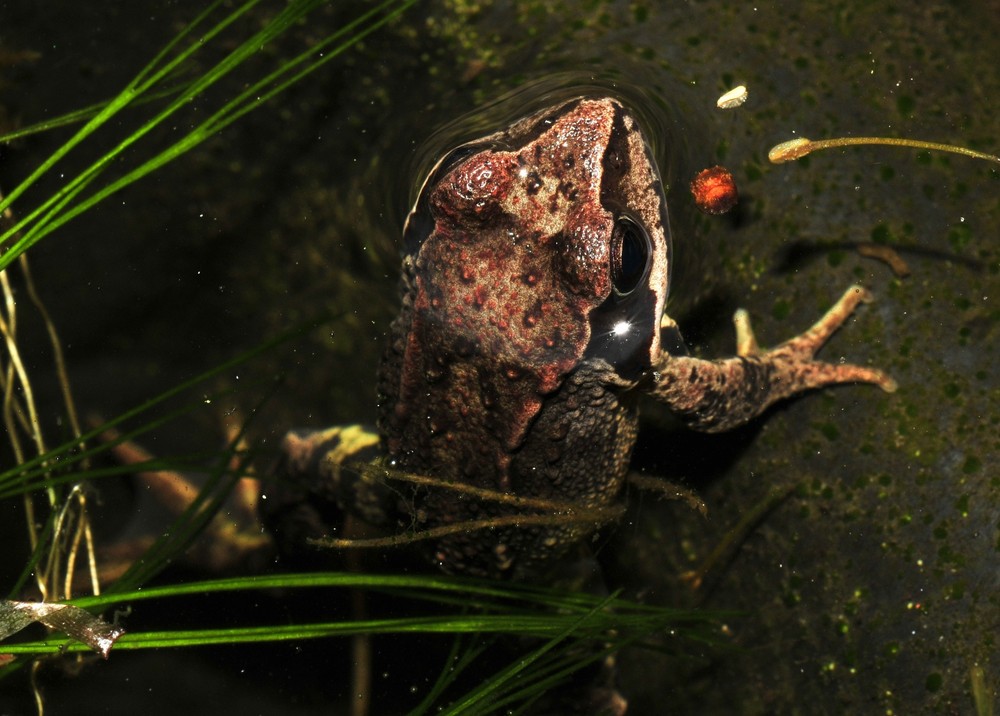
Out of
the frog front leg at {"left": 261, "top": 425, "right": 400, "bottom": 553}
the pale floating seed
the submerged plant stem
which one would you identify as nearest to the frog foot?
the submerged plant stem

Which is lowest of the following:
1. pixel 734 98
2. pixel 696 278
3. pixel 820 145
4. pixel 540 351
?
pixel 696 278

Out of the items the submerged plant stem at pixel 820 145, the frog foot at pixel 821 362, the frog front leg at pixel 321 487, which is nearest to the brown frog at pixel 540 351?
the frog foot at pixel 821 362

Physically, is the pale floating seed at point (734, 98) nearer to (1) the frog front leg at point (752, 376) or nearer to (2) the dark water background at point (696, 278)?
(2) the dark water background at point (696, 278)

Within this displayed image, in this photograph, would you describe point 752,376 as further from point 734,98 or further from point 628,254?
point 734,98

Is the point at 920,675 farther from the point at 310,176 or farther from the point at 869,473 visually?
the point at 310,176

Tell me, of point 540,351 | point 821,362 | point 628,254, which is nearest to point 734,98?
point 628,254

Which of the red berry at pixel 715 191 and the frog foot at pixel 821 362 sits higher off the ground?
the red berry at pixel 715 191

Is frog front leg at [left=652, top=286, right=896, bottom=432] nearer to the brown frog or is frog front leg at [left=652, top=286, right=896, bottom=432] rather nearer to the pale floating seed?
the brown frog

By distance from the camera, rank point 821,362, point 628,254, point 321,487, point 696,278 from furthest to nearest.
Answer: point 321,487
point 696,278
point 821,362
point 628,254
